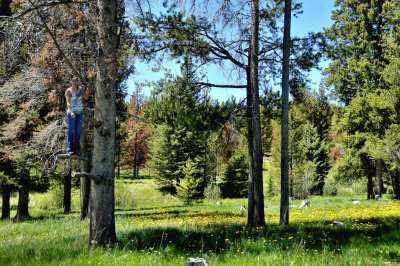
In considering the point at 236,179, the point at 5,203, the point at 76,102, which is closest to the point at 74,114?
the point at 76,102

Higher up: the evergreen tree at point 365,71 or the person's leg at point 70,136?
the evergreen tree at point 365,71

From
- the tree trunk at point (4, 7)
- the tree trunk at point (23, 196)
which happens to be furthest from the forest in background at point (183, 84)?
the tree trunk at point (4, 7)

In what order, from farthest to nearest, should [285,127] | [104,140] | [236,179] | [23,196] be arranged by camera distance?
[236,179]
[23,196]
[285,127]
[104,140]

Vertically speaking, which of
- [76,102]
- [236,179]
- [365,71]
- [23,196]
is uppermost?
[365,71]

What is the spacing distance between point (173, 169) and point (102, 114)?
44170 millimetres

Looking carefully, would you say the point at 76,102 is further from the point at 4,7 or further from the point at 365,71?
the point at 365,71

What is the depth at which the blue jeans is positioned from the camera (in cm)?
668

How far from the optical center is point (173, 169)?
5028 centimetres

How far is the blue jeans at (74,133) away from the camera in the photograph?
6680mm

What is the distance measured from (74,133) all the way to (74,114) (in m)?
→ 0.36

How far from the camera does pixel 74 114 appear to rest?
6750mm

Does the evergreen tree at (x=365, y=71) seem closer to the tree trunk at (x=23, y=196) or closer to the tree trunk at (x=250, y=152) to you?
the tree trunk at (x=250, y=152)

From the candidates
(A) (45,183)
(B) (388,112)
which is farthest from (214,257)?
(B) (388,112)

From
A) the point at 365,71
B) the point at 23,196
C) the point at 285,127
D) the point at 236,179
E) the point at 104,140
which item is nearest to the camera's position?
the point at 104,140
